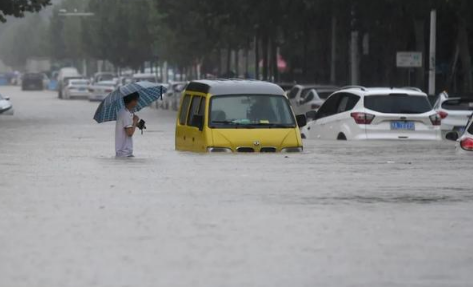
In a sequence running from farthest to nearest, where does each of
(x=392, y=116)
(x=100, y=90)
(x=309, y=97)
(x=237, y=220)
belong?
(x=100, y=90)
(x=309, y=97)
(x=392, y=116)
(x=237, y=220)

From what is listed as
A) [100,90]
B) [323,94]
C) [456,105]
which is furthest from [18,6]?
[100,90]

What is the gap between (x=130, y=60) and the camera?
454 feet

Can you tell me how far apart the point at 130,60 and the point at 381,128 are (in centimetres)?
10906

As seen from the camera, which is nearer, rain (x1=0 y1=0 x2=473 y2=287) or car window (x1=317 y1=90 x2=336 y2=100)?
rain (x1=0 y1=0 x2=473 y2=287)

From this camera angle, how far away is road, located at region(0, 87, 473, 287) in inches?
473

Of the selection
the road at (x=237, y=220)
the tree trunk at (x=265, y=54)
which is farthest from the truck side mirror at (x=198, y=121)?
the tree trunk at (x=265, y=54)

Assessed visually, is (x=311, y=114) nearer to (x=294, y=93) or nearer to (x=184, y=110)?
(x=184, y=110)

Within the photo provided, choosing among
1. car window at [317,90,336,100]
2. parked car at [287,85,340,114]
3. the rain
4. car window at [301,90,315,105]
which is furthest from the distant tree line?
car window at [301,90,315,105]

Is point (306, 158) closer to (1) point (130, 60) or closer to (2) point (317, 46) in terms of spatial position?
(2) point (317, 46)

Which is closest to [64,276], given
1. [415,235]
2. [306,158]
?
[415,235]

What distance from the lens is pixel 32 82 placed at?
484ft

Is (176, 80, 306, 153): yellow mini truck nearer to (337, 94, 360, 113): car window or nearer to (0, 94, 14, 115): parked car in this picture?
(337, 94, 360, 113): car window

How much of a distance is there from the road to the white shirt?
0.28 metres

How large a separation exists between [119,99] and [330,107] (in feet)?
24.1
